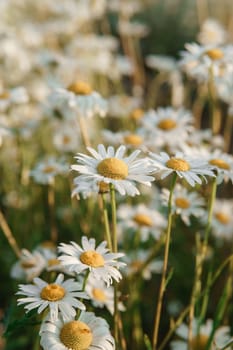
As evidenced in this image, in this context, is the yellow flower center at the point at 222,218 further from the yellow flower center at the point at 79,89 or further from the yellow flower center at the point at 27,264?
the yellow flower center at the point at 27,264

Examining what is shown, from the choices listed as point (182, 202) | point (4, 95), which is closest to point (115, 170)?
point (182, 202)

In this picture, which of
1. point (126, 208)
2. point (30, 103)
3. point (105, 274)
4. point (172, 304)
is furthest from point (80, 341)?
point (30, 103)

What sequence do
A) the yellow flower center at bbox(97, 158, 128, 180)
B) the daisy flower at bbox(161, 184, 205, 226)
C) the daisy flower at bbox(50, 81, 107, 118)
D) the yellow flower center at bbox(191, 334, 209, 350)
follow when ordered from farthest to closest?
the daisy flower at bbox(50, 81, 107, 118) → the daisy flower at bbox(161, 184, 205, 226) → the yellow flower center at bbox(191, 334, 209, 350) → the yellow flower center at bbox(97, 158, 128, 180)

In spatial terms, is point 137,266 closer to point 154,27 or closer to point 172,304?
point 172,304

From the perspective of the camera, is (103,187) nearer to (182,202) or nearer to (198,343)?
(182,202)

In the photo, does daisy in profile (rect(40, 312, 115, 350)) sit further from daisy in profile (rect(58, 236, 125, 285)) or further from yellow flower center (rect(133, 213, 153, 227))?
yellow flower center (rect(133, 213, 153, 227))

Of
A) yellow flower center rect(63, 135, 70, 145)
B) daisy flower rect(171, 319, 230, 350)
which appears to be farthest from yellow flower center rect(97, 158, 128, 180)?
yellow flower center rect(63, 135, 70, 145)

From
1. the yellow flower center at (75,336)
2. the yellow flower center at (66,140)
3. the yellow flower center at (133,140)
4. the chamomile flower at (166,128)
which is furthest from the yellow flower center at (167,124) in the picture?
the yellow flower center at (75,336)
